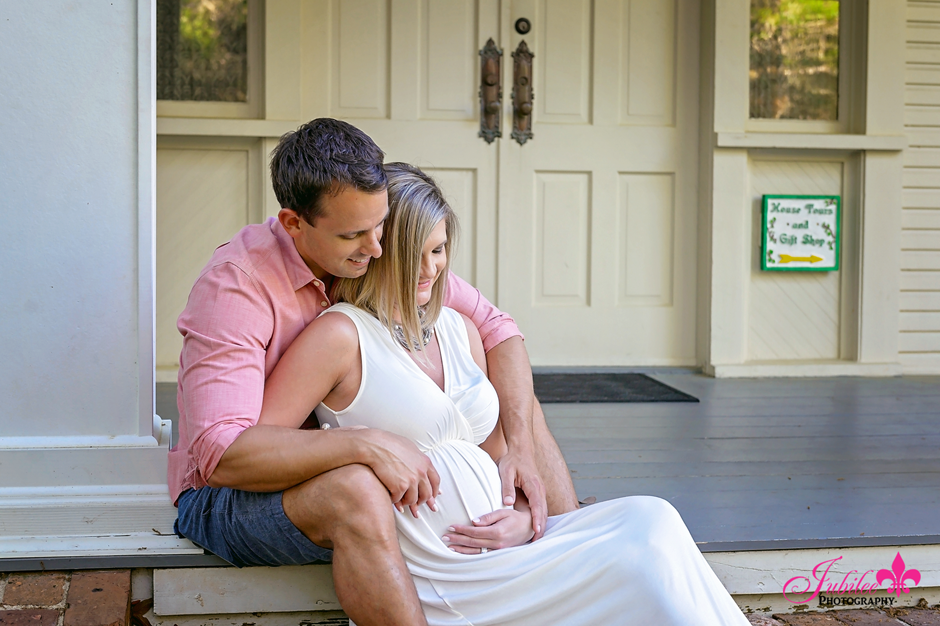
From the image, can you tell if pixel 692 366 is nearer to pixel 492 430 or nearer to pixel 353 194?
pixel 492 430

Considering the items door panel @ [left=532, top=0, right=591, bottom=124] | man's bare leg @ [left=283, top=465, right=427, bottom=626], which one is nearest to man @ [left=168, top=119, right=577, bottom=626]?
man's bare leg @ [left=283, top=465, right=427, bottom=626]

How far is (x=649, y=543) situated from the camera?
1.36 metres

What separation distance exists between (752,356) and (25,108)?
11.0 ft

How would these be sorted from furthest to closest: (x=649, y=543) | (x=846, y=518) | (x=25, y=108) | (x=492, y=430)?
(x=846, y=518)
(x=492, y=430)
(x=25, y=108)
(x=649, y=543)

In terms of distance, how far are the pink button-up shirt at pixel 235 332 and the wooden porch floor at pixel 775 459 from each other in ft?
3.21

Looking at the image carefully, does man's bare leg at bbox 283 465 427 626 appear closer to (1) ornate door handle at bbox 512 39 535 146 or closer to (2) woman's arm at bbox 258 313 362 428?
(2) woman's arm at bbox 258 313 362 428

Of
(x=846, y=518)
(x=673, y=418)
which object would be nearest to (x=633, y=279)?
(x=673, y=418)

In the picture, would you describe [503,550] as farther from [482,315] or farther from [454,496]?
[482,315]

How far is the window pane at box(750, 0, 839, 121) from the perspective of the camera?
3.93 meters

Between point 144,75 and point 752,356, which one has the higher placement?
point 144,75

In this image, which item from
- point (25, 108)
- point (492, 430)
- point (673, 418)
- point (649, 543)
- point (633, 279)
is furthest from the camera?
point (633, 279)

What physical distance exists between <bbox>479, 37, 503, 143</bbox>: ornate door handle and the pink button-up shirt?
7.53 ft

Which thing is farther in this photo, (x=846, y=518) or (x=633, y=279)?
(x=633, y=279)

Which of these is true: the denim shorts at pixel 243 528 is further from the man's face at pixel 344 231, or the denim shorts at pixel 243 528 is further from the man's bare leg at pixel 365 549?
the man's face at pixel 344 231
